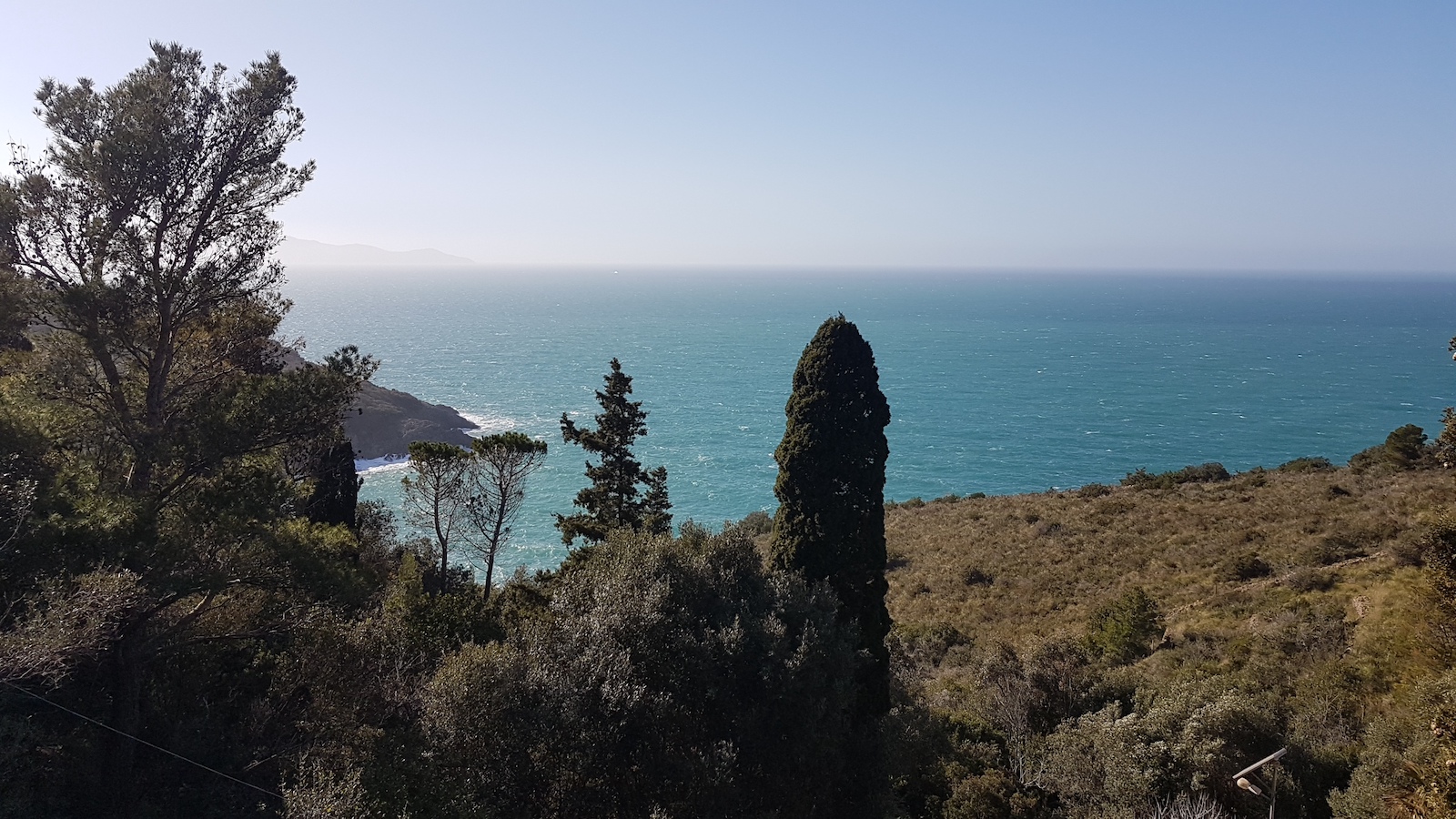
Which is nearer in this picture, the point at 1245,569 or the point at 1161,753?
the point at 1161,753

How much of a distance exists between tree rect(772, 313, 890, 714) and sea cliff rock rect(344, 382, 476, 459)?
55.7 meters

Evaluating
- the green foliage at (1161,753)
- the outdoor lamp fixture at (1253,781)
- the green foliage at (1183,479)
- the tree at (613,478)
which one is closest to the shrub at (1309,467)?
the green foliage at (1183,479)

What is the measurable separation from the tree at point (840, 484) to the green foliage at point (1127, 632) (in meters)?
6.88

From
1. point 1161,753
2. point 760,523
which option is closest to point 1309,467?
point 760,523

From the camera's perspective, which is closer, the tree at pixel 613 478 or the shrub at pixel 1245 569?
the tree at pixel 613 478

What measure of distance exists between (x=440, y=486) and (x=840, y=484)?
1451cm

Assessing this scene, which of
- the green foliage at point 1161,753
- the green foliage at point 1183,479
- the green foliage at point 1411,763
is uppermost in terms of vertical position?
the green foliage at point 1411,763

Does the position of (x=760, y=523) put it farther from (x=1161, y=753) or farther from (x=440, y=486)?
(x=1161, y=753)

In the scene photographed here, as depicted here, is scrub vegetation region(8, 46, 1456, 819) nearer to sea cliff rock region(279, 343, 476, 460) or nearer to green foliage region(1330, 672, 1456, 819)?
green foliage region(1330, 672, 1456, 819)

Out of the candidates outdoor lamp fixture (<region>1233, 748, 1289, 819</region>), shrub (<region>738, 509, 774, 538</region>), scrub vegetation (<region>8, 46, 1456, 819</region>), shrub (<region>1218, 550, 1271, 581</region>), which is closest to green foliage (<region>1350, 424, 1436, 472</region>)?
shrub (<region>1218, 550, 1271, 581</region>)

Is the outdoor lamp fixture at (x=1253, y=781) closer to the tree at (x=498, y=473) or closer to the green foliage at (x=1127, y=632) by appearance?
the green foliage at (x=1127, y=632)

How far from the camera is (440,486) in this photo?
2277 cm

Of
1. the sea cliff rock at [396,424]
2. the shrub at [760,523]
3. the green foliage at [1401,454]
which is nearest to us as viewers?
the green foliage at [1401,454]

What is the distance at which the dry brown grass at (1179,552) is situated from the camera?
1836 cm
